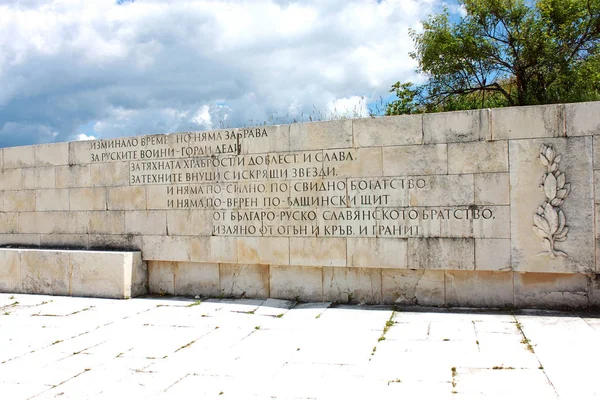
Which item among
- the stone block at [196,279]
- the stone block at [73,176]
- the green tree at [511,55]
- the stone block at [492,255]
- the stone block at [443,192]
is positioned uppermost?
the green tree at [511,55]

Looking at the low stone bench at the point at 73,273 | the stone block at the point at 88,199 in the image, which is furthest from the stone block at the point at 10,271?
the stone block at the point at 88,199

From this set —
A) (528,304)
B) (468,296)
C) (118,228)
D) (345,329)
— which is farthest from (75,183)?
(528,304)

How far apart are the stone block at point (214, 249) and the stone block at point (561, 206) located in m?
4.02

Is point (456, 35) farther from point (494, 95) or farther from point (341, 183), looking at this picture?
point (341, 183)

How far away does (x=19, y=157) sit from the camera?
9633 mm

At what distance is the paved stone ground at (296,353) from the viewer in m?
4.35

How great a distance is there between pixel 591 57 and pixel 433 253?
13.6 m

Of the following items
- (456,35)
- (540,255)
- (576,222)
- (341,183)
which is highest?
(456,35)

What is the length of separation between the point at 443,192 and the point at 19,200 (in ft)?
25.3

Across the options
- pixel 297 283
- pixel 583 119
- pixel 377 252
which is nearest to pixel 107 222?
pixel 297 283

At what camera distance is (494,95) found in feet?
61.9

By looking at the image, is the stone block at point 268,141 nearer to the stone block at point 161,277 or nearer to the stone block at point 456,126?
the stone block at point 456,126

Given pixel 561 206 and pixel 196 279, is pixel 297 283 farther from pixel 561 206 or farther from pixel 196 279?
pixel 561 206

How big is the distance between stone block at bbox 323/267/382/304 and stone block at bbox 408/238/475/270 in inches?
24.3
